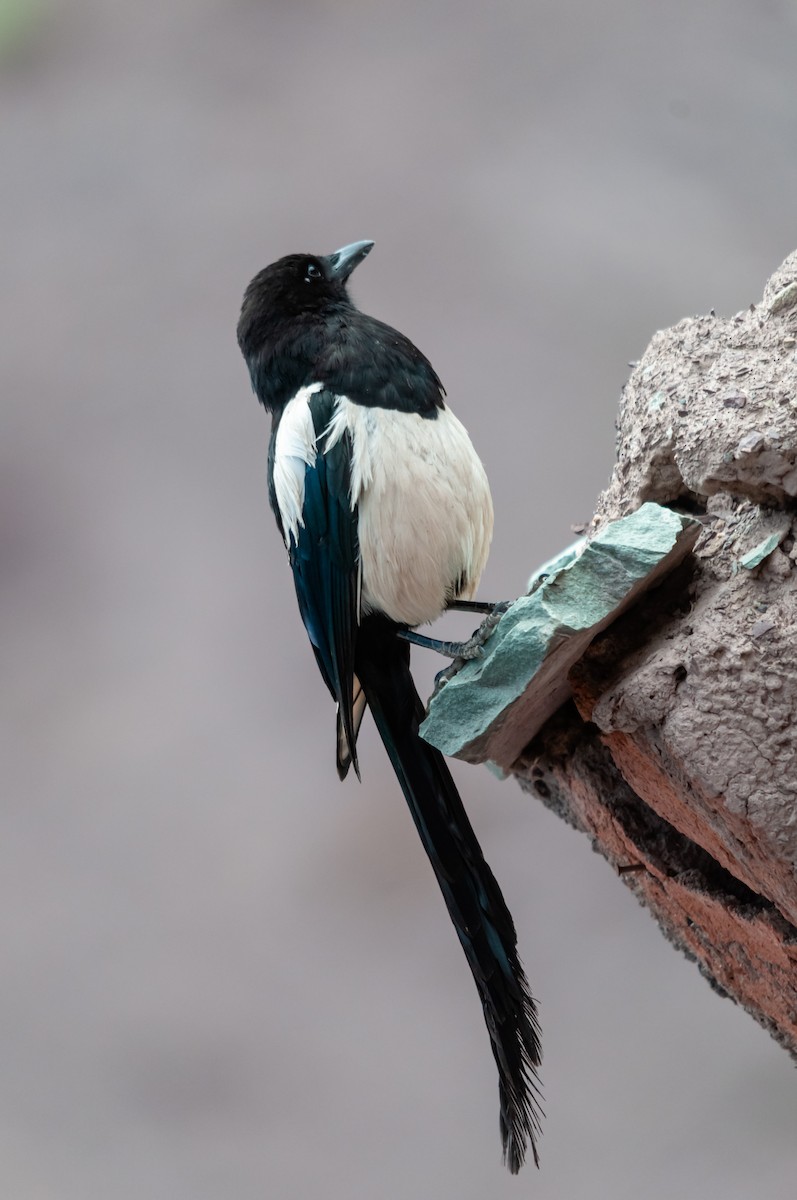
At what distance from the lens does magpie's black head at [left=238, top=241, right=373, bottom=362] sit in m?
1.73

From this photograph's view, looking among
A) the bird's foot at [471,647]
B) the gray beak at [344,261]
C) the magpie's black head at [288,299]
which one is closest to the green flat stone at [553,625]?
the bird's foot at [471,647]

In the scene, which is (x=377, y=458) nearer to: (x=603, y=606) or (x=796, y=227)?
(x=603, y=606)

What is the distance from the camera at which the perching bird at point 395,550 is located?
5.10 ft

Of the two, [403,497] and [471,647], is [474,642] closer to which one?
[471,647]

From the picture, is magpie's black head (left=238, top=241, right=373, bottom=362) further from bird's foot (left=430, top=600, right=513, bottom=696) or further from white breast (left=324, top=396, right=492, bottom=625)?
bird's foot (left=430, top=600, right=513, bottom=696)

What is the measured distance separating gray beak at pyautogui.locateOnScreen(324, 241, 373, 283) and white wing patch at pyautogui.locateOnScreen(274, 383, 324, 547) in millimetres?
287

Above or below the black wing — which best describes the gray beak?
above

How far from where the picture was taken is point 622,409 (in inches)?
64.9

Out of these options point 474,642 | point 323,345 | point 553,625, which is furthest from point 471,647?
point 323,345

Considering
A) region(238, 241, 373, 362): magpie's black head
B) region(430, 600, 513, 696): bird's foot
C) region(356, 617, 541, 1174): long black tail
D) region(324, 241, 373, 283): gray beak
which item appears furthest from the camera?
region(324, 241, 373, 283): gray beak

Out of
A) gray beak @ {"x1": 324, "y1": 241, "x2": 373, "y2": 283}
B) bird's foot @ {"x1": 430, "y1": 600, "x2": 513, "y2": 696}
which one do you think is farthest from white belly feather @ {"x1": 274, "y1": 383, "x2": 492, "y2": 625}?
gray beak @ {"x1": 324, "y1": 241, "x2": 373, "y2": 283}

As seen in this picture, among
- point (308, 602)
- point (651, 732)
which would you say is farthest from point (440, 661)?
point (651, 732)

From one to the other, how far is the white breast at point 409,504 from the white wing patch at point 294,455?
0.13ft

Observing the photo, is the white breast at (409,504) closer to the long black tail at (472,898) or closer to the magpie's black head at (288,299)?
the long black tail at (472,898)
